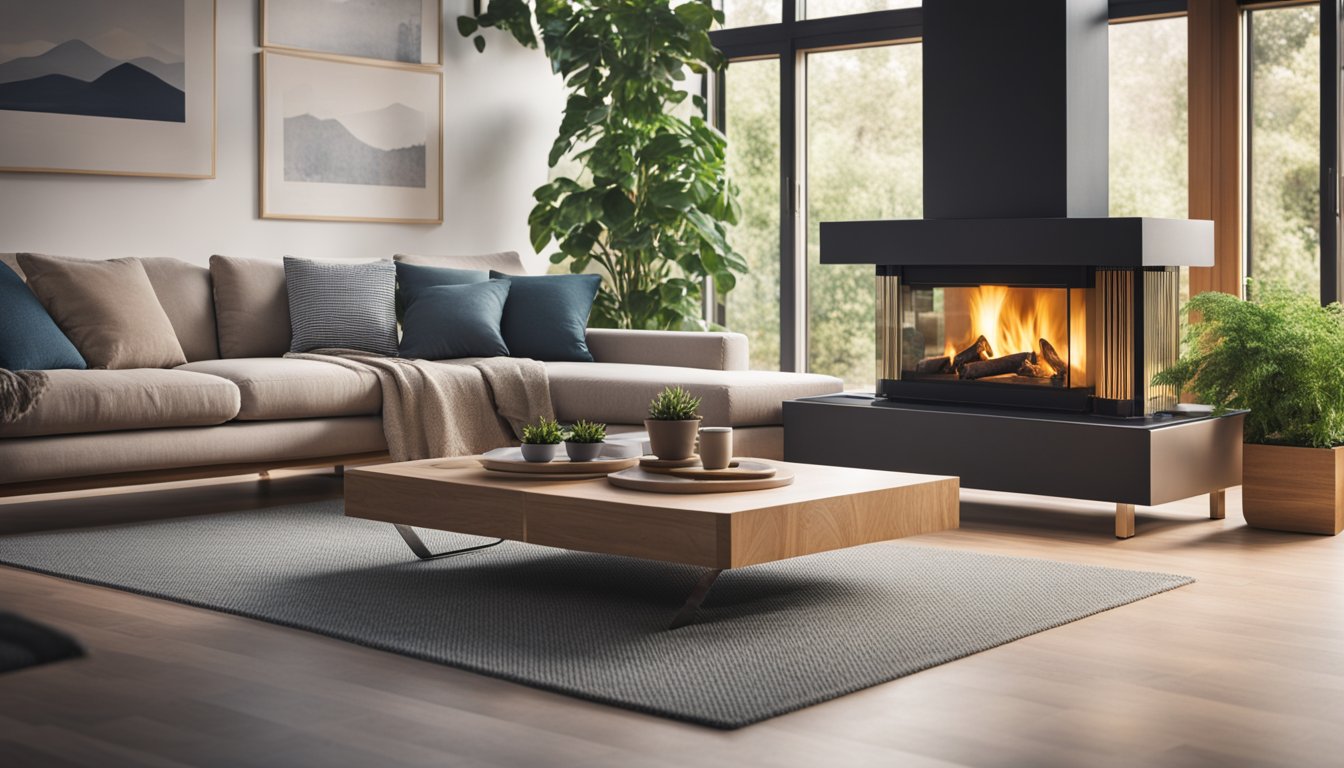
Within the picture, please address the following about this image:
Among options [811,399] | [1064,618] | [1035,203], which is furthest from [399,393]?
[1064,618]

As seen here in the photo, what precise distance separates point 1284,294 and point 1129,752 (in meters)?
2.59

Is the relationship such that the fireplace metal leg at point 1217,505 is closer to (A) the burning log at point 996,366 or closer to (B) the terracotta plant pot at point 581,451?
(A) the burning log at point 996,366

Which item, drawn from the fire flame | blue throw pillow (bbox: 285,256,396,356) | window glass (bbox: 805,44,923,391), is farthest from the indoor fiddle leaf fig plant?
the fire flame

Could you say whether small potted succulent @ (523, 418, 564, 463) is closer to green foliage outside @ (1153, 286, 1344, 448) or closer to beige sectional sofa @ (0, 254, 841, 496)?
beige sectional sofa @ (0, 254, 841, 496)

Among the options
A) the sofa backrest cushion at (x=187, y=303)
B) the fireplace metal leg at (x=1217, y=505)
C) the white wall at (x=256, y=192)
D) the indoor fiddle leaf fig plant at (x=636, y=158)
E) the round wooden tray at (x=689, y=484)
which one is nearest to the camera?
the round wooden tray at (x=689, y=484)

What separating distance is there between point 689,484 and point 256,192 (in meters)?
3.43

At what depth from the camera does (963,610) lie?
3318 millimetres

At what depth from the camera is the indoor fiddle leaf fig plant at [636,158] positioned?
261 inches

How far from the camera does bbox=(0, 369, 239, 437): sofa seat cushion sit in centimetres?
423

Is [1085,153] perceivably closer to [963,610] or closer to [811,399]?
[811,399]

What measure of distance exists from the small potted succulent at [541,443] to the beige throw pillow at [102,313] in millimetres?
1861

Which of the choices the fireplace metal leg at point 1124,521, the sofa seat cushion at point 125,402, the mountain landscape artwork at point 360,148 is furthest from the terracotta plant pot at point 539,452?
the mountain landscape artwork at point 360,148

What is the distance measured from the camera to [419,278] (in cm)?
580

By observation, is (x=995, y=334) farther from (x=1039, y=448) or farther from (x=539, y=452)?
(x=539, y=452)
